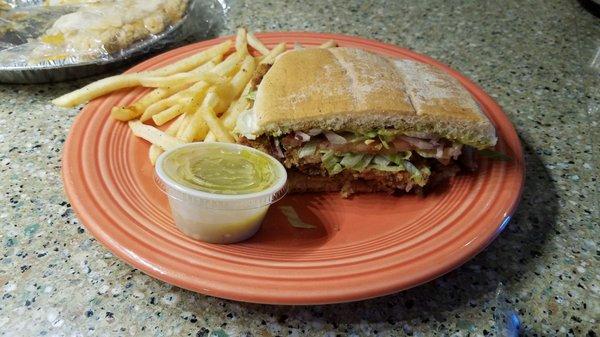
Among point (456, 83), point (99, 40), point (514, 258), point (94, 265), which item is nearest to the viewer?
point (94, 265)

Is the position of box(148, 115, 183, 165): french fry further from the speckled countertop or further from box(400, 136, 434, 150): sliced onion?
box(400, 136, 434, 150): sliced onion

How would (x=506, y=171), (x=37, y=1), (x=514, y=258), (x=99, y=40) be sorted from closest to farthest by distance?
(x=514, y=258), (x=506, y=171), (x=99, y=40), (x=37, y=1)

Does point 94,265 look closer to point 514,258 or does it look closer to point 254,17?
point 514,258

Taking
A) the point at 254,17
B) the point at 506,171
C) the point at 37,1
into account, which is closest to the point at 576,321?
the point at 506,171

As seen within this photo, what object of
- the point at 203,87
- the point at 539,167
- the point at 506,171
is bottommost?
the point at 539,167

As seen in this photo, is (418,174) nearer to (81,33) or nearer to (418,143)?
(418,143)
